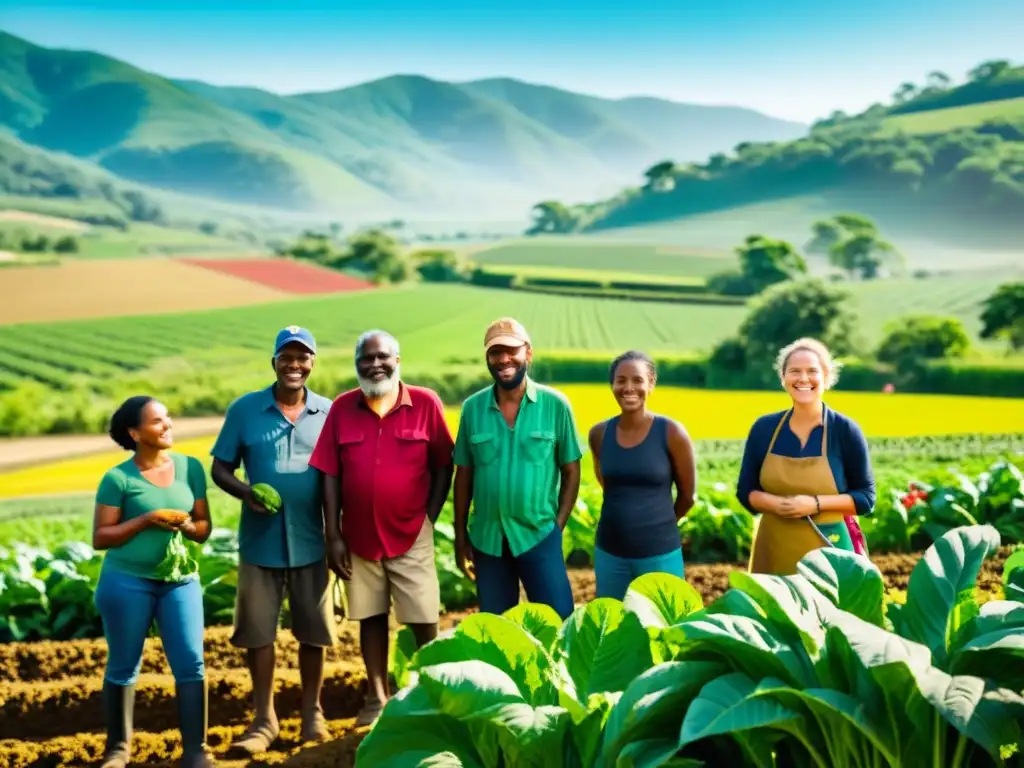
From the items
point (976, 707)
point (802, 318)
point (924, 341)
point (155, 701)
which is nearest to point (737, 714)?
point (976, 707)

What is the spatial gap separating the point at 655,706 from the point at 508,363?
5.78ft

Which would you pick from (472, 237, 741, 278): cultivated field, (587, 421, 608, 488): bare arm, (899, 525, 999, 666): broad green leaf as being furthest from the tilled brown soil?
(472, 237, 741, 278): cultivated field

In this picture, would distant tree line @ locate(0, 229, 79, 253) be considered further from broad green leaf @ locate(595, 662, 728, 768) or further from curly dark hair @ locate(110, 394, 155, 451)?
broad green leaf @ locate(595, 662, 728, 768)

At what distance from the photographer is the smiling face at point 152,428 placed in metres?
3.72

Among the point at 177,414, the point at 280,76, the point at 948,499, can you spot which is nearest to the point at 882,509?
the point at 948,499

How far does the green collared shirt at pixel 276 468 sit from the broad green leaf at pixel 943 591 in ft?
7.22

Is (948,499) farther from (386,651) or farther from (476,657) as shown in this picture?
(476,657)

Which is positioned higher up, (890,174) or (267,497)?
(890,174)

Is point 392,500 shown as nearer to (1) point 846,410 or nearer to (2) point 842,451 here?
(2) point 842,451

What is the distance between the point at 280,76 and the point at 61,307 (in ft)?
12.1

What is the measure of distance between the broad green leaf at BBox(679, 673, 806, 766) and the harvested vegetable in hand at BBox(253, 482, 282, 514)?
205cm

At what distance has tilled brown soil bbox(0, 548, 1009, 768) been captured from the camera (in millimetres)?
4086

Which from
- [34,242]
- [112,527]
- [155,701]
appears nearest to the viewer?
[112,527]

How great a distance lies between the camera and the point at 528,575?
3.95 m
